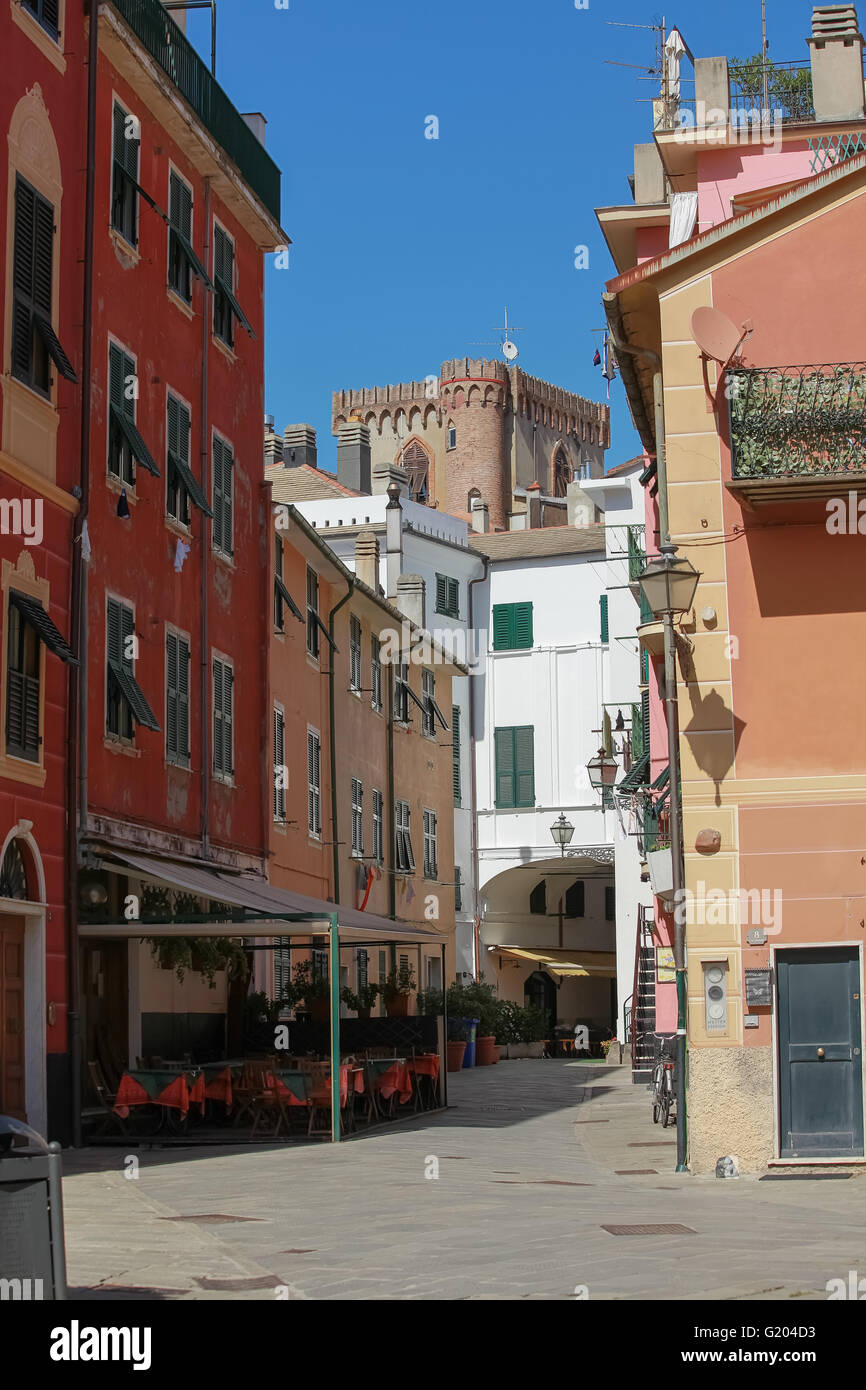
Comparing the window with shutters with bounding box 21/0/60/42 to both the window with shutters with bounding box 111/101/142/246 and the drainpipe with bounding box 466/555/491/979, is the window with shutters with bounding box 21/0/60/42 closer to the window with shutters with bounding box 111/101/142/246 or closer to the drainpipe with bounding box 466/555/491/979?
the window with shutters with bounding box 111/101/142/246

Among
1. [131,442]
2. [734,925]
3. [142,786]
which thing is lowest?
[734,925]

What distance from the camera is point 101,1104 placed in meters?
20.0

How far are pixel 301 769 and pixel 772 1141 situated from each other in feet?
47.3

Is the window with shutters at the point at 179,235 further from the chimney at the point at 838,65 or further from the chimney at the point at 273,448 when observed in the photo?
the chimney at the point at 273,448

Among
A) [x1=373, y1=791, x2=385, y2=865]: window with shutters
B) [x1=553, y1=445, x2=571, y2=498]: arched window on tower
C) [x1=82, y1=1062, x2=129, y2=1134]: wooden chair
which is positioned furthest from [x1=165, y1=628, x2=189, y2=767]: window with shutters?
[x1=553, y1=445, x2=571, y2=498]: arched window on tower

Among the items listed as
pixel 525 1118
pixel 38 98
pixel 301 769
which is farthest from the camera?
pixel 301 769

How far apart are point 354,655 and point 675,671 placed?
18111 mm

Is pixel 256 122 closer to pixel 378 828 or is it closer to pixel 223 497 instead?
pixel 223 497

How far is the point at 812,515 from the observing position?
17.0 metres

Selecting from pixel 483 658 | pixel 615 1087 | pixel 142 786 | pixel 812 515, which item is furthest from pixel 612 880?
pixel 812 515

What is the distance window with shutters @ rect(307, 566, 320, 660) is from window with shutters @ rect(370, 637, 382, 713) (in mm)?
4557

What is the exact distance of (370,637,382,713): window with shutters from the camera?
118ft

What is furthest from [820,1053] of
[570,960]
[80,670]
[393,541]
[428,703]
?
[570,960]
